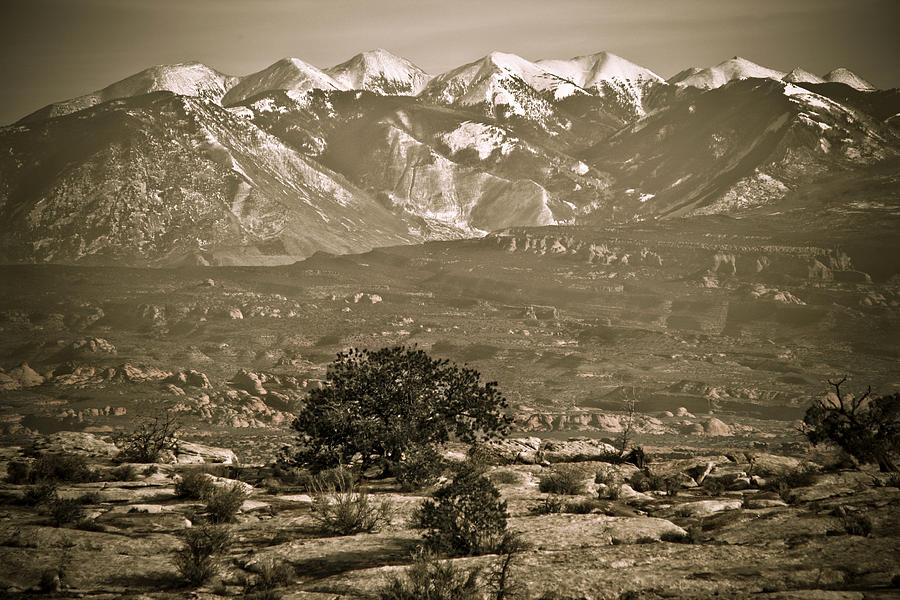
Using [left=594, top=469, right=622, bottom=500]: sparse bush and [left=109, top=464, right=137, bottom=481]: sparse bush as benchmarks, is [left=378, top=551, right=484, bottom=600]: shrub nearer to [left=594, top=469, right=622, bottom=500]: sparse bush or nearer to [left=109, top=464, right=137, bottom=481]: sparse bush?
[left=594, top=469, right=622, bottom=500]: sparse bush

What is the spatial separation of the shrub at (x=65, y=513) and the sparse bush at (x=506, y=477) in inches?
475

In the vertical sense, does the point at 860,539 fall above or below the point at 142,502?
above

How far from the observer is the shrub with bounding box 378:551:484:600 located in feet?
37.6

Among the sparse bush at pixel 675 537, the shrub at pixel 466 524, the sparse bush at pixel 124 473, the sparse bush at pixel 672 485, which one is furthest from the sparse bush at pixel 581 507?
the sparse bush at pixel 124 473

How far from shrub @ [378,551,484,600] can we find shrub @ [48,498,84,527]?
910 centimetres

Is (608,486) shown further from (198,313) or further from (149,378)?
(198,313)

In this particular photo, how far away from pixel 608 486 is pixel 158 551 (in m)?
13.0

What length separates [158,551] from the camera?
15516 mm

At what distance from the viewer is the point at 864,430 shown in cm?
2744

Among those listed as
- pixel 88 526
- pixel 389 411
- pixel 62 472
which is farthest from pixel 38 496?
pixel 389 411

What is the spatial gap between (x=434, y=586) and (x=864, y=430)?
891 inches

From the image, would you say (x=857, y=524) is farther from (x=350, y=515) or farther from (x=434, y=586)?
(x=350, y=515)

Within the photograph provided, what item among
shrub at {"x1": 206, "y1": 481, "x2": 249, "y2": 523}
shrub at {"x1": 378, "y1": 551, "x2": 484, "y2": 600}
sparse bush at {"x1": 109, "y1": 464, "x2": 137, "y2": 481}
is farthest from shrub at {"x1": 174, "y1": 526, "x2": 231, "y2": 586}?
sparse bush at {"x1": 109, "y1": 464, "x2": 137, "y2": 481}

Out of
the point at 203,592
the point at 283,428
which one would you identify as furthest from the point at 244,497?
the point at 283,428
